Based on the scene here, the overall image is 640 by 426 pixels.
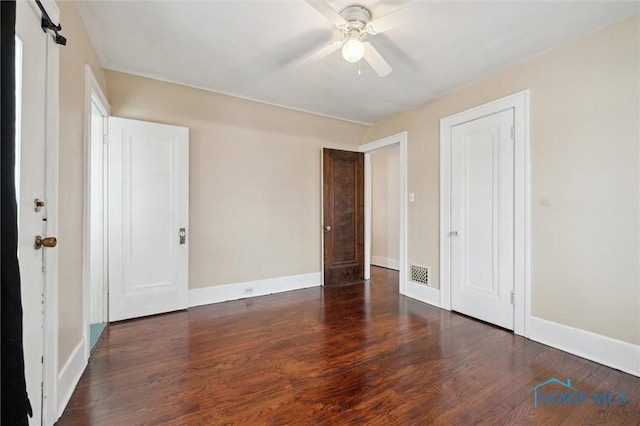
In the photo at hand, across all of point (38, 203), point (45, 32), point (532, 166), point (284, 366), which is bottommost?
point (284, 366)

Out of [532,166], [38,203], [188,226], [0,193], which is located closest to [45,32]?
[38,203]

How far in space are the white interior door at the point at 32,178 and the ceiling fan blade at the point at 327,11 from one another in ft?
4.66

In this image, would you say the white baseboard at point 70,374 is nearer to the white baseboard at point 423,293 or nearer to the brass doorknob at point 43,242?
the brass doorknob at point 43,242

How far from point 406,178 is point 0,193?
147 inches

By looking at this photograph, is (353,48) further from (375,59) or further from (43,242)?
(43,242)

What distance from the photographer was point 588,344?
222 cm

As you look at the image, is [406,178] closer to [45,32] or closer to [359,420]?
[359,420]

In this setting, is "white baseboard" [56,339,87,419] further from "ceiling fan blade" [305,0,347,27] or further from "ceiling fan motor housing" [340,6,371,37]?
"ceiling fan motor housing" [340,6,371,37]

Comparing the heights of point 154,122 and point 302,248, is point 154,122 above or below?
above

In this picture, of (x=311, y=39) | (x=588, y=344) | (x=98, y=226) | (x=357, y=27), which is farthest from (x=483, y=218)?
(x=98, y=226)

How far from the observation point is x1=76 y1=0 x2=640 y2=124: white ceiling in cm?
198

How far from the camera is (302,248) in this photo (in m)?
4.25

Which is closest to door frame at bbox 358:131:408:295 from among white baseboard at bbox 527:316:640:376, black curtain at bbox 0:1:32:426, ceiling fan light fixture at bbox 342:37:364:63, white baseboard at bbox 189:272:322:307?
white baseboard at bbox 189:272:322:307

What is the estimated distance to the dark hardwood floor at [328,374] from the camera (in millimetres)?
1613
